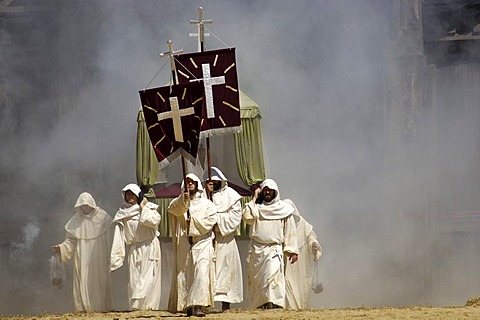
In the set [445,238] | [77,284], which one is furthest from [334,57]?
[77,284]

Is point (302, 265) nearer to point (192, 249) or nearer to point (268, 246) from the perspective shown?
point (268, 246)

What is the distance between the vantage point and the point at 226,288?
20.4 meters

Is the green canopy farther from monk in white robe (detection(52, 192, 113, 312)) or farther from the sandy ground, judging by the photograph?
the sandy ground

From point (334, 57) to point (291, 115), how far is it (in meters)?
1.22

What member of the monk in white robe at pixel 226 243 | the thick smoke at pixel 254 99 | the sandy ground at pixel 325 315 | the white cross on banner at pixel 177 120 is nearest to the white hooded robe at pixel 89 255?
the sandy ground at pixel 325 315

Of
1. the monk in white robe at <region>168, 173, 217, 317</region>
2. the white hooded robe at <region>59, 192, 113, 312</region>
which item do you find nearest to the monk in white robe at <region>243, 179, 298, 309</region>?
the monk in white robe at <region>168, 173, 217, 317</region>

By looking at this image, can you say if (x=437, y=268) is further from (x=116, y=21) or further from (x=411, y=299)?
(x=116, y=21)

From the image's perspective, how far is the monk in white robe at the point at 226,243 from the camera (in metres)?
→ 20.0

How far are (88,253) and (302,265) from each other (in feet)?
10.0

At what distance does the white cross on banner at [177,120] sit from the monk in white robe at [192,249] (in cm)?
46

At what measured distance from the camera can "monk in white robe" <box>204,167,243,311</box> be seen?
2002 centimetres

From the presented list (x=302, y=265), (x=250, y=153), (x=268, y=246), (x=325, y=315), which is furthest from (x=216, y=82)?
(x=250, y=153)

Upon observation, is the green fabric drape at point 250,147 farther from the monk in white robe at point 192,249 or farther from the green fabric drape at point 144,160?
the monk in white robe at point 192,249

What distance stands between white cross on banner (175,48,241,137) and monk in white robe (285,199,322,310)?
2587 mm
